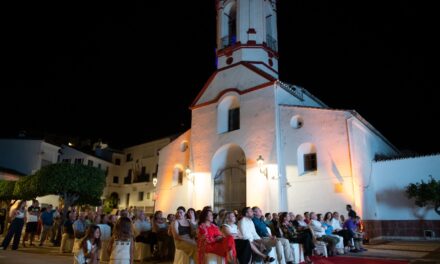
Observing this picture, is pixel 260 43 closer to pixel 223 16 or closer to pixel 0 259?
pixel 223 16

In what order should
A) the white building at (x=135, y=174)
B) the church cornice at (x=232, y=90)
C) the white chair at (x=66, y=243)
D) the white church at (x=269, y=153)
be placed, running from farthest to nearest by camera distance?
the white building at (x=135, y=174)
the church cornice at (x=232, y=90)
the white church at (x=269, y=153)
the white chair at (x=66, y=243)

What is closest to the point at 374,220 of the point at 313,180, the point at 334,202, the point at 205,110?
the point at 334,202

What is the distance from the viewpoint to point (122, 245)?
18.6ft

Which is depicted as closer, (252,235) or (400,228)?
(252,235)

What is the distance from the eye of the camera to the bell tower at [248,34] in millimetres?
19547

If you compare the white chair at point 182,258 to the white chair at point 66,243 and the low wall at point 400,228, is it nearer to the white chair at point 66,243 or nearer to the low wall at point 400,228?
the white chair at point 66,243

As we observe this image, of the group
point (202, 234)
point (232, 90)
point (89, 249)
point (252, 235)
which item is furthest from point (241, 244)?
point (232, 90)

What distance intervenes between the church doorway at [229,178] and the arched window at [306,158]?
10.9 feet

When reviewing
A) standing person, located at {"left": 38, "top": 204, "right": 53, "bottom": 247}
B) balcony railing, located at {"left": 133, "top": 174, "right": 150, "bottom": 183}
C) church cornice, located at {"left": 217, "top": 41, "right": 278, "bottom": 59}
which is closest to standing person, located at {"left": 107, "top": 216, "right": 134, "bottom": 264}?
standing person, located at {"left": 38, "top": 204, "right": 53, "bottom": 247}

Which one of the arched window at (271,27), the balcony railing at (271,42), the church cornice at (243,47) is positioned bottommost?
A: the church cornice at (243,47)

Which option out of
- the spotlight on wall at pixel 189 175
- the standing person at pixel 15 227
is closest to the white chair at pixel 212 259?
the standing person at pixel 15 227

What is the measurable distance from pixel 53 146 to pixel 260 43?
26800mm

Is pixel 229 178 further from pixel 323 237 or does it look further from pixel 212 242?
pixel 212 242

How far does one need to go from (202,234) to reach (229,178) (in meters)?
11.9
